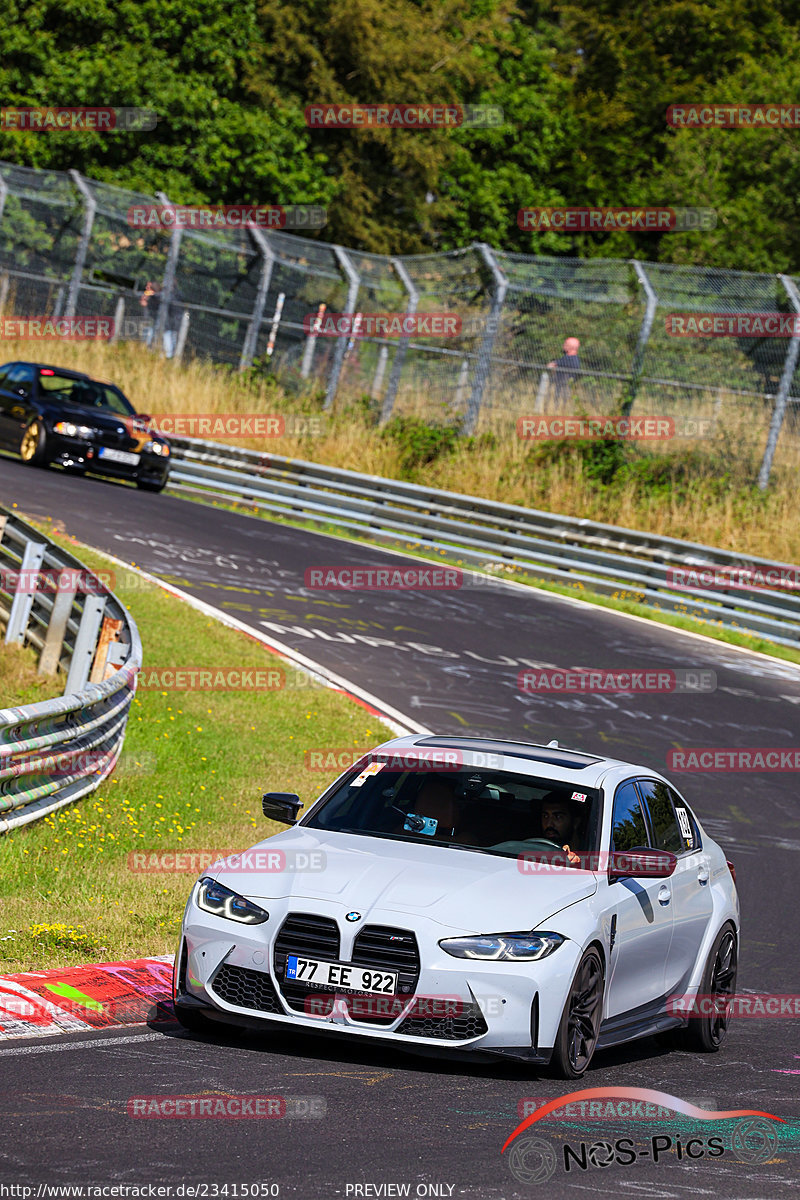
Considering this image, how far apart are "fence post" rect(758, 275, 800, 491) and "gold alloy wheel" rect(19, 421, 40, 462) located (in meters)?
11.2

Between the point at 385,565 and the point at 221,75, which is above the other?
the point at 221,75

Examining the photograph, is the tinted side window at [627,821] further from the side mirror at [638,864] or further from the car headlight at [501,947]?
the car headlight at [501,947]

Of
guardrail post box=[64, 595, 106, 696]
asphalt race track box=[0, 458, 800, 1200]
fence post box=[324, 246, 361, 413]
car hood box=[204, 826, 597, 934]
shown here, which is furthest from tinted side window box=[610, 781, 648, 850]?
fence post box=[324, 246, 361, 413]

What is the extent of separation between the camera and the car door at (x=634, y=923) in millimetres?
7277

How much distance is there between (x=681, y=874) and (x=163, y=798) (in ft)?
15.5

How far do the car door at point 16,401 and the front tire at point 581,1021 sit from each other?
1949 cm

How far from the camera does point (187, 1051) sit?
21.8 ft

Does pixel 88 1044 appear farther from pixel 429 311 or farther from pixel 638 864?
pixel 429 311

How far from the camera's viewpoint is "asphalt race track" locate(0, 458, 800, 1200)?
5207 mm

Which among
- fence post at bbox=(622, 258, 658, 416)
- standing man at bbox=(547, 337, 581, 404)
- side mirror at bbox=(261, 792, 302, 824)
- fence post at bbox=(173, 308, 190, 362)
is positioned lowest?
side mirror at bbox=(261, 792, 302, 824)

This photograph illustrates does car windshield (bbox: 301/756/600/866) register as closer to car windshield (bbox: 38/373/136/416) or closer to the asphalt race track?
the asphalt race track

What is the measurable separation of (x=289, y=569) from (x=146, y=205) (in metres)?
14.3

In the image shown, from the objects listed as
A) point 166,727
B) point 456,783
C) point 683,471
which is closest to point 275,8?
point 683,471

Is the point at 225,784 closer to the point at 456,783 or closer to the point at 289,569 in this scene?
the point at 456,783
